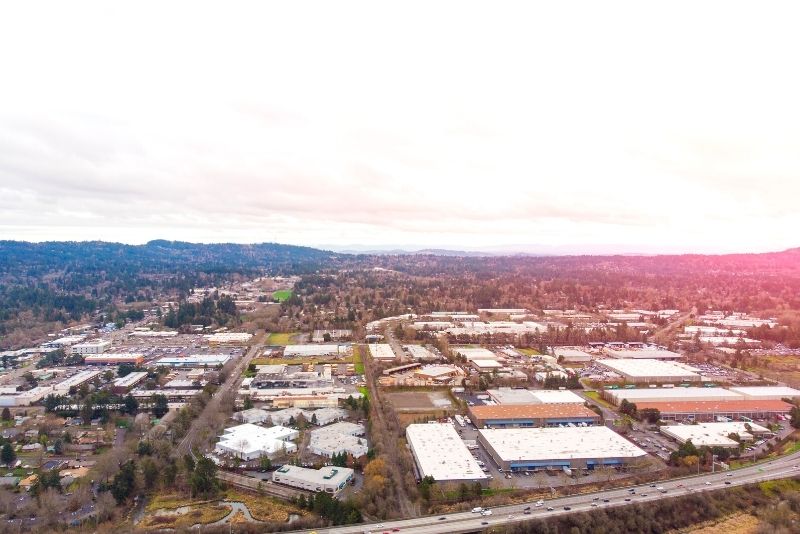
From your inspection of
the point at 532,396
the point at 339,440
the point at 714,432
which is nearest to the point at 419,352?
the point at 532,396

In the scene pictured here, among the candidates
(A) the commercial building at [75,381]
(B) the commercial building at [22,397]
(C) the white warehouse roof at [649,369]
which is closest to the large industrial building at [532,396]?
(C) the white warehouse roof at [649,369]

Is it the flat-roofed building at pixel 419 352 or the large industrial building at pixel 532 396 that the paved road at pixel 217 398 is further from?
the large industrial building at pixel 532 396

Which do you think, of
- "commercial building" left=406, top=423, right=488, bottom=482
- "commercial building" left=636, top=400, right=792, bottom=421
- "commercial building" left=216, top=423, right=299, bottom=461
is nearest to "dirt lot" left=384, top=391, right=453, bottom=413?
"commercial building" left=406, top=423, right=488, bottom=482

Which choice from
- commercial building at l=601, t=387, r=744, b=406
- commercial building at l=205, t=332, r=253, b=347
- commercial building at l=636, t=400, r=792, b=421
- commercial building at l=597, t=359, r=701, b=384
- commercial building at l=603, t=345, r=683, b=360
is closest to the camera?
commercial building at l=636, t=400, r=792, b=421

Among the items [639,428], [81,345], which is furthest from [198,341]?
[639,428]

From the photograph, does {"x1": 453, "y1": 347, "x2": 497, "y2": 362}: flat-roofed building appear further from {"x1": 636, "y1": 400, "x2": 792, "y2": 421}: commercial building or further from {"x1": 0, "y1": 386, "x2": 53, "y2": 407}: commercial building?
{"x1": 0, "y1": 386, "x2": 53, "y2": 407}: commercial building

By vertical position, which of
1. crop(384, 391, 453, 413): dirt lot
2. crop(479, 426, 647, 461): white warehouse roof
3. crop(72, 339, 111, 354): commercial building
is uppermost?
crop(479, 426, 647, 461): white warehouse roof
